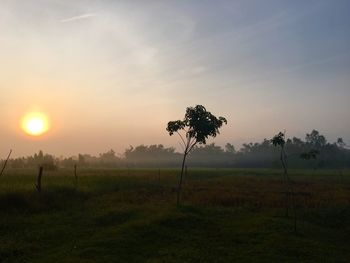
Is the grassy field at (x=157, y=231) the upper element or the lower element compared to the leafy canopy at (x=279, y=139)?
lower

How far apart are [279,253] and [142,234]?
6.36 metres

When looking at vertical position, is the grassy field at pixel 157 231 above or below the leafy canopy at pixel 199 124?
below

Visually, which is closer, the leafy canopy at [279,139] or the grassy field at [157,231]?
the grassy field at [157,231]

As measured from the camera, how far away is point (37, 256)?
16609mm

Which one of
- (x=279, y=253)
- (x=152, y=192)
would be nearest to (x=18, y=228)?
(x=279, y=253)

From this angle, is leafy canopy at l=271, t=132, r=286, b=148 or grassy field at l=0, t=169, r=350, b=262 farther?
leafy canopy at l=271, t=132, r=286, b=148

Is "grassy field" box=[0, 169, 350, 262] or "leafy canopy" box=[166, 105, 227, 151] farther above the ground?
"leafy canopy" box=[166, 105, 227, 151]

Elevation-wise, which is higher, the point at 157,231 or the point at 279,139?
the point at 279,139

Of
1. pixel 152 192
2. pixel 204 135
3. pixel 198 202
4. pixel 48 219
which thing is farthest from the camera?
pixel 152 192

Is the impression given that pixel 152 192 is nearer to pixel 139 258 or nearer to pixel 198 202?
pixel 198 202

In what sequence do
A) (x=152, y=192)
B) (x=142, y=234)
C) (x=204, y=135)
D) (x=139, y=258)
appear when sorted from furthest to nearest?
1. (x=152, y=192)
2. (x=204, y=135)
3. (x=142, y=234)
4. (x=139, y=258)

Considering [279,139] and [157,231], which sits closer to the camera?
[157,231]

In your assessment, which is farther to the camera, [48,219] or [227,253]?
[48,219]

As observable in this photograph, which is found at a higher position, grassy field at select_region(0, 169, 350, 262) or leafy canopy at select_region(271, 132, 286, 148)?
leafy canopy at select_region(271, 132, 286, 148)
